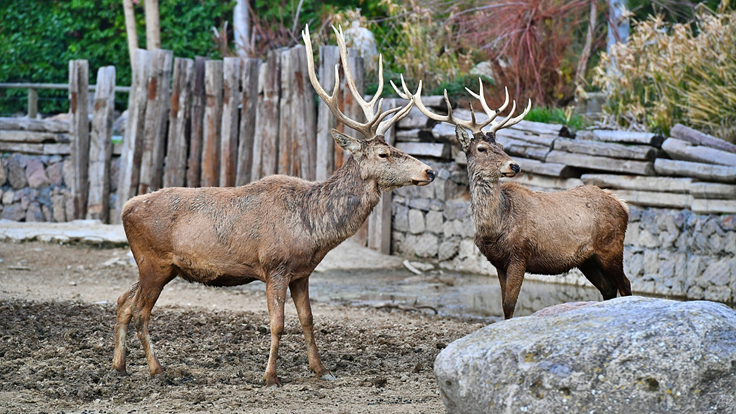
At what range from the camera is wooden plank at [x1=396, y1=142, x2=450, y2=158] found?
12.3 meters

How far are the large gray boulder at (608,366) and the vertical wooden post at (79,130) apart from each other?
34.5 feet

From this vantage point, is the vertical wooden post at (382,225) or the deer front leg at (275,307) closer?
the deer front leg at (275,307)

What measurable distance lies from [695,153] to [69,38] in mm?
15445

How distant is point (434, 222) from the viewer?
490 inches

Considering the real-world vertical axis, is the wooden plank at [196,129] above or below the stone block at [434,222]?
above

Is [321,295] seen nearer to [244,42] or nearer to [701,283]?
[701,283]

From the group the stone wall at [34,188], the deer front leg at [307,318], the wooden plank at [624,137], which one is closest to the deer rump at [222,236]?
the deer front leg at [307,318]

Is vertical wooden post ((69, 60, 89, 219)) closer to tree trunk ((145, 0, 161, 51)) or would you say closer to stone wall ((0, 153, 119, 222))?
stone wall ((0, 153, 119, 222))

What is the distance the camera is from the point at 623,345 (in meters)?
4.18

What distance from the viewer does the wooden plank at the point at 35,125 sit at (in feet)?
45.9

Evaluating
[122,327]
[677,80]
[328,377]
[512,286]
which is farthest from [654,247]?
[122,327]

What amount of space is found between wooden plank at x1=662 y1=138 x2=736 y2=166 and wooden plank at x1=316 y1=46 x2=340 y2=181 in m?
4.84

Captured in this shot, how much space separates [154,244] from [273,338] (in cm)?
117

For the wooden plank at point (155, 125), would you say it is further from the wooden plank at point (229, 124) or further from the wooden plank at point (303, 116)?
the wooden plank at point (303, 116)
